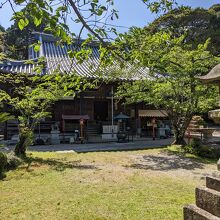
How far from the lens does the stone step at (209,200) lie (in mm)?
3535

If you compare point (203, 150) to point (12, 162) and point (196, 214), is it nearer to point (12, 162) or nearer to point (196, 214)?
point (12, 162)

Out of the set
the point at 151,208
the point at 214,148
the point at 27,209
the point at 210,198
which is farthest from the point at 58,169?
the point at 214,148

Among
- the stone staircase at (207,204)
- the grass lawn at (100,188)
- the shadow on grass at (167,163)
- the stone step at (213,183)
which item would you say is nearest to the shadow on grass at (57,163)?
the grass lawn at (100,188)

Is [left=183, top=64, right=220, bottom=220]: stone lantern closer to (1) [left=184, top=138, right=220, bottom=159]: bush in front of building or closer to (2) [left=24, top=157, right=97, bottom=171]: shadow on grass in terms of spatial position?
(2) [left=24, top=157, right=97, bottom=171]: shadow on grass

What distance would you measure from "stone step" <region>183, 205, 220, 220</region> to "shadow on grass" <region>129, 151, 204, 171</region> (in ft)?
19.3

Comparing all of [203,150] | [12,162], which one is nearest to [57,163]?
[12,162]

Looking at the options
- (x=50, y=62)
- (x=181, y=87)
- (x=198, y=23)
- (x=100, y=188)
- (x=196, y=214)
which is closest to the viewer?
(x=196, y=214)

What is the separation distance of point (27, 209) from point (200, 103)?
9642 millimetres

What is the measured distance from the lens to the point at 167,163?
11.0 metres

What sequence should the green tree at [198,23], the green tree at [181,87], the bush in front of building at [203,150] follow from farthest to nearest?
the green tree at [198,23] → the bush in front of building at [203,150] → the green tree at [181,87]

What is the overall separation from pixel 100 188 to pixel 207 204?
3.79m

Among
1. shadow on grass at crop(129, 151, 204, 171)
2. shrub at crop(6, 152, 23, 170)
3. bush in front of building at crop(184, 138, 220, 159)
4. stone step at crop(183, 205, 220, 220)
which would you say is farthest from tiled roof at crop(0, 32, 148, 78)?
stone step at crop(183, 205, 220, 220)

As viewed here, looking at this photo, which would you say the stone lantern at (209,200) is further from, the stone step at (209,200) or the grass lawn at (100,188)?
the grass lawn at (100,188)

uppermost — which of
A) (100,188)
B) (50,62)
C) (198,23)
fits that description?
(198,23)
